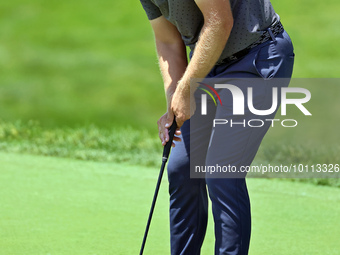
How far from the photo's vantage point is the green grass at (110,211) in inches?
105

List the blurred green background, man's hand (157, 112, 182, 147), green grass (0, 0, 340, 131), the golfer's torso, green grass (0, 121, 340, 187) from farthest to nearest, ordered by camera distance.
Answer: green grass (0, 0, 340, 131), green grass (0, 121, 340, 187), the blurred green background, man's hand (157, 112, 182, 147), the golfer's torso

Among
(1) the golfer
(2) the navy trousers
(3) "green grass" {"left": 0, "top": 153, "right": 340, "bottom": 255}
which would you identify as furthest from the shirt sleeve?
(3) "green grass" {"left": 0, "top": 153, "right": 340, "bottom": 255}

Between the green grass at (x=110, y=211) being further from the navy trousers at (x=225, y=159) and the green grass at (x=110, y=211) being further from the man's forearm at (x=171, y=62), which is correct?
the man's forearm at (x=171, y=62)

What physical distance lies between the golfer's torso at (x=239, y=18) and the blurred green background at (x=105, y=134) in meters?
0.99

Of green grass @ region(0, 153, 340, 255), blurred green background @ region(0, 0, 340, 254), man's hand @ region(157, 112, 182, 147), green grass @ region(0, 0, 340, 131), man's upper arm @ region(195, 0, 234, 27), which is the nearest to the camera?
man's upper arm @ region(195, 0, 234, 27)

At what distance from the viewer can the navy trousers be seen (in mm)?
1895

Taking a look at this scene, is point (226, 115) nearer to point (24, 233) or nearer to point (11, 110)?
→ point (24, 233)

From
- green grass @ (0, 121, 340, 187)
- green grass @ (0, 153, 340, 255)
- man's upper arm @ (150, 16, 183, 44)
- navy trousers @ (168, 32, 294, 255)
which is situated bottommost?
green grass @ (0, 121, 340, 187)

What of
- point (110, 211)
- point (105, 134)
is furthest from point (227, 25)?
point (105, 134)

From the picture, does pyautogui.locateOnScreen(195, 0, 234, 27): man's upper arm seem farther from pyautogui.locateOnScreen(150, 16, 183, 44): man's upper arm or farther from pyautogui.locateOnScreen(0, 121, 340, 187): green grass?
pyautogui.locateOnScreen(0, 121, 340, 187): green grass

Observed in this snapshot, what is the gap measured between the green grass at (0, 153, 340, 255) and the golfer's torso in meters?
0.99

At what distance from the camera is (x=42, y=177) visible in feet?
12.3

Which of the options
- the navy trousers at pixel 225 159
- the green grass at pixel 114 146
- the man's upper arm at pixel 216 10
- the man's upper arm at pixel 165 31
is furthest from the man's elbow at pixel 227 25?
the green grass at pixel 114 146

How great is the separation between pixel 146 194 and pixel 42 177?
0.66 m
